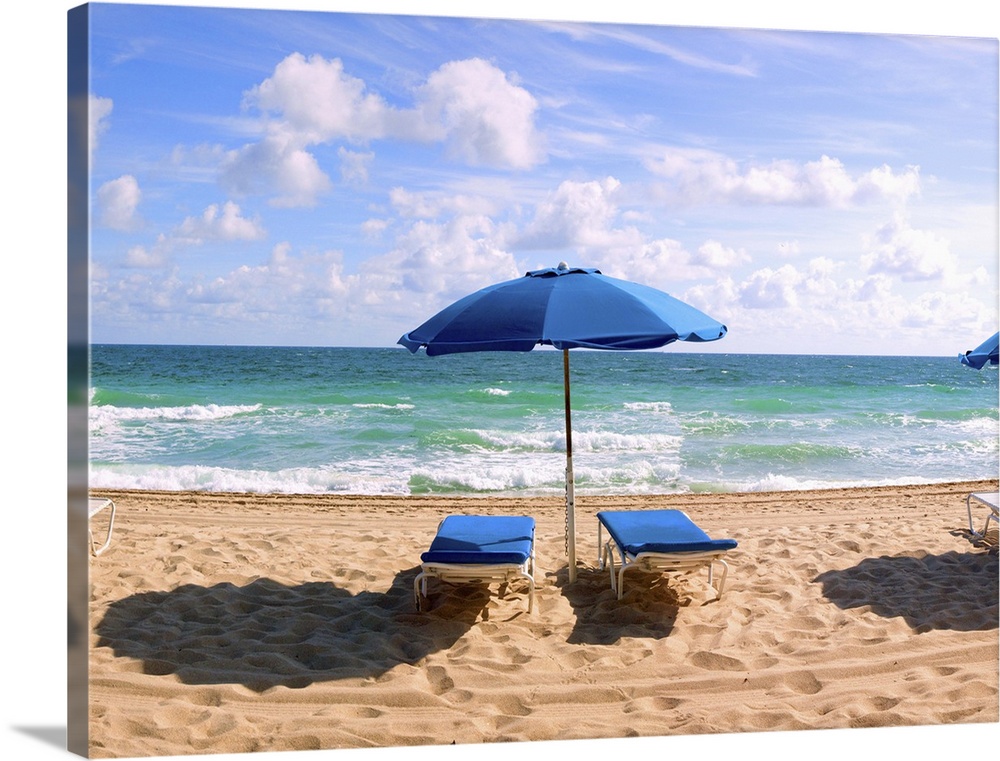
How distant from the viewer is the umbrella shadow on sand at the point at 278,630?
4.30m

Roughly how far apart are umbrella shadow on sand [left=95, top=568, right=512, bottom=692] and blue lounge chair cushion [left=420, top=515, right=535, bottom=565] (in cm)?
41

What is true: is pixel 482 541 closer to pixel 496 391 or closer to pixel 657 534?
pixel 657 534

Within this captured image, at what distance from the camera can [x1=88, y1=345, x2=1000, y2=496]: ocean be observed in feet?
43.1

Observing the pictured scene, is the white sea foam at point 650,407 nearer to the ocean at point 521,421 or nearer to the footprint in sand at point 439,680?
the ocean at point 521,421

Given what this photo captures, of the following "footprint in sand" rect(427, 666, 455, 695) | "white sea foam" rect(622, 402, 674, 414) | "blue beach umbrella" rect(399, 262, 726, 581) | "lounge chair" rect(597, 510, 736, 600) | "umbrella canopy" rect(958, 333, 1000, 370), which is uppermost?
"blue beach umbrella" rect(399, 262, 726, 581)

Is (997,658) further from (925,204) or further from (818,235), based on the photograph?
(818,235)

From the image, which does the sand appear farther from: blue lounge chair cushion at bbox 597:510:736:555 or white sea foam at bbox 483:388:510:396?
white sea foam at bbox 483:388:510:396

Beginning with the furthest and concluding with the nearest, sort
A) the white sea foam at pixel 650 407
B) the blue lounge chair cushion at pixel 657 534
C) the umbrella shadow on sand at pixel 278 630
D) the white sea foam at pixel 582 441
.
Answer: the white sea foam at pixel 650 407
the white sea foam at pixel 582 441
the blue lounge chair cushion at pixel 657 534
the umbrella shadow on sand at pixel 278 630

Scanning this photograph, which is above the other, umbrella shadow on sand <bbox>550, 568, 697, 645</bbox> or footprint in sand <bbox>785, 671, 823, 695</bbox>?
umbrella shadow on sand <bbox>550, 568, 697, 645</bbox>

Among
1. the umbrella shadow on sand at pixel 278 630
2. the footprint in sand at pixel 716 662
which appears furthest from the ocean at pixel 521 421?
the footprint in sand at pixel 716 662

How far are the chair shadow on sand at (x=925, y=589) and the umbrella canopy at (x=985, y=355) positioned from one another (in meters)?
1.40

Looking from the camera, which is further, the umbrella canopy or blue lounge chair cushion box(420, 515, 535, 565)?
the umbrella canopy

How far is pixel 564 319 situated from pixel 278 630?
7.33ft

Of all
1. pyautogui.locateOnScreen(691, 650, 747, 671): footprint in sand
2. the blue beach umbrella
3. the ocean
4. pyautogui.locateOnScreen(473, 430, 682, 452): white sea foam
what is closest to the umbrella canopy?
the blue beach umbrella
